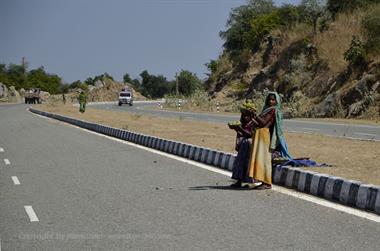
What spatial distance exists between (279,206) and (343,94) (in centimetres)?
3363

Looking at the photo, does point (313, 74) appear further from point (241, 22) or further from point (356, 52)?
point (241, 22)

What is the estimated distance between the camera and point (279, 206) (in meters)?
11.0

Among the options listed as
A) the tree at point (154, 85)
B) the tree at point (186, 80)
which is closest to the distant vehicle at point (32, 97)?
the tree at point (186, 80)

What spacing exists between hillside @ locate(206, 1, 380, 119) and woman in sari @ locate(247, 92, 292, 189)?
27.5 metres

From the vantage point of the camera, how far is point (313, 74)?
174 feet

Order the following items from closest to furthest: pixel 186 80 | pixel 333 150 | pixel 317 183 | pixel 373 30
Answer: pixel 317 183, pixel 333 150, pixel 373 30, pixel 186 80

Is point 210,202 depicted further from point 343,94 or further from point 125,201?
point 343,94

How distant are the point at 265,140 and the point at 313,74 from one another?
135 feet

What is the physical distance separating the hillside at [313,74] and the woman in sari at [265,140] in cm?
2748

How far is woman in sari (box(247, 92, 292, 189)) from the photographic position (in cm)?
1272

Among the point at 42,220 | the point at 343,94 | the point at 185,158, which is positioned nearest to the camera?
the point at 42,220

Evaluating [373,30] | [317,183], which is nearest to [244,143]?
[317,183]

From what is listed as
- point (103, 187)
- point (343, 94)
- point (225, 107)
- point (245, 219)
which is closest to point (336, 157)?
point (103, 187)

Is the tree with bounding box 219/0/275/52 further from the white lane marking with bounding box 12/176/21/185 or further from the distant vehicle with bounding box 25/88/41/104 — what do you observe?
the white lane marking with bounding box 12/176/21/185
